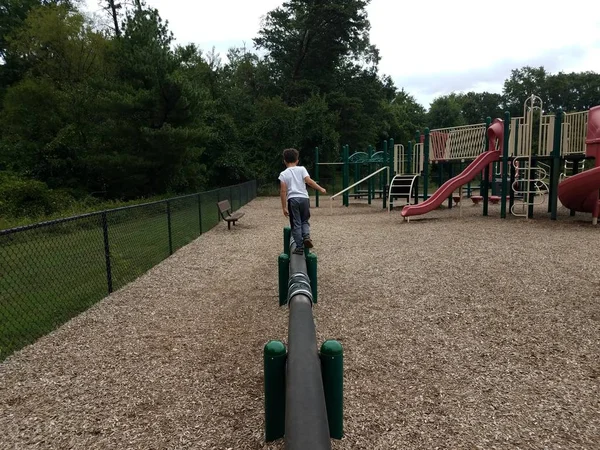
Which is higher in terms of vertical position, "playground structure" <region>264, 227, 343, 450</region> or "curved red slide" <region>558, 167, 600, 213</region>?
"curved red slide" <region>558, 167, 600, 213</region>

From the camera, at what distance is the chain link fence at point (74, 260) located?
4914mm

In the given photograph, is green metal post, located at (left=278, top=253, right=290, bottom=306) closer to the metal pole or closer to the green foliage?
the metal pole

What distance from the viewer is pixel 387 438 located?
102 inches

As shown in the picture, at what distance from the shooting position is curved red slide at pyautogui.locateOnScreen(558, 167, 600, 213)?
991cm

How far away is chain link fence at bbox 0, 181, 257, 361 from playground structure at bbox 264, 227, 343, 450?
3.08 meters

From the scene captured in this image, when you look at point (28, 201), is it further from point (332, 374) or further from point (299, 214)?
point (332, 374)

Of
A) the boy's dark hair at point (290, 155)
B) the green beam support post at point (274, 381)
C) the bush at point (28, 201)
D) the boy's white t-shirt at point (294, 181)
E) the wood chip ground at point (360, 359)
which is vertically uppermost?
the boy's dark hair at point (290, 155)

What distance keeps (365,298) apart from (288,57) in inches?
1463

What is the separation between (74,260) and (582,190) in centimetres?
1165

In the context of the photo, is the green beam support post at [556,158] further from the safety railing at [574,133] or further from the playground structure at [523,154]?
the safety railing at [574,133]

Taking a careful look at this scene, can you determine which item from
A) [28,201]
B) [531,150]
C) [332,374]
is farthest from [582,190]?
[28,201]

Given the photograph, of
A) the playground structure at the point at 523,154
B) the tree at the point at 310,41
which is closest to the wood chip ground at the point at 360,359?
the playground structure at the point at 523,154

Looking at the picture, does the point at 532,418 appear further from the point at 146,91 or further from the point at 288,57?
the point at 288,57

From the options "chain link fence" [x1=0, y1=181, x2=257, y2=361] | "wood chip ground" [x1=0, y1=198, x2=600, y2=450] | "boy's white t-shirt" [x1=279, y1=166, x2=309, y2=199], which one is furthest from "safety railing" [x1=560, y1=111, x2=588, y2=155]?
"chain link fence" [x1=0, y1=181, x2=257, y2=361]
